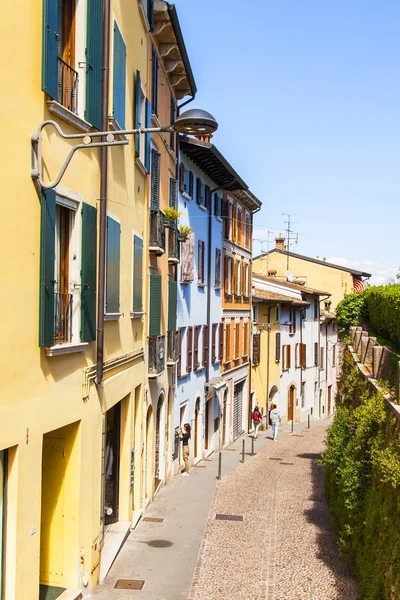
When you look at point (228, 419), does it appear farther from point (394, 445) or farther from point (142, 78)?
point (394, 445)

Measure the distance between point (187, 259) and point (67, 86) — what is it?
584 inches

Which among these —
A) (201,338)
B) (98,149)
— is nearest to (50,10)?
(98,149)

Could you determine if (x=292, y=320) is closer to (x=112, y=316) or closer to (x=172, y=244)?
(x=172, y=244)

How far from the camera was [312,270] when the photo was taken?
56.6 metres

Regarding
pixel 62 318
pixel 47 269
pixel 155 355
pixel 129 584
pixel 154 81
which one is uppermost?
pixel 154 81

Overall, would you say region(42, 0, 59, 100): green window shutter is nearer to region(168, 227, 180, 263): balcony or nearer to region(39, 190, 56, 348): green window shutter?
region(39, 190, 56, 348): green window shutter

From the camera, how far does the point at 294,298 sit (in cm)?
4450

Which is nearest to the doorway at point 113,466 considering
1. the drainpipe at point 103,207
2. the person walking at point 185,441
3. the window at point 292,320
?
the drainpipe at point 103,207

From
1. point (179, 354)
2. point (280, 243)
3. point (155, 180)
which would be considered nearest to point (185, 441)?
point (179, 354)

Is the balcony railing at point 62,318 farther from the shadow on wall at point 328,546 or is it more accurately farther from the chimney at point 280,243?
the chimney at point 280,243

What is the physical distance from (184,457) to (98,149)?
47.3 ft

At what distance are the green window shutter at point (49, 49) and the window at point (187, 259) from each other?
14.8 metres

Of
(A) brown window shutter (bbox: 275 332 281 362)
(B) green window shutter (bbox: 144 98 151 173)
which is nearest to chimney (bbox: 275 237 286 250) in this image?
(A) brown window shutter (bbox: 275 332 281 362)

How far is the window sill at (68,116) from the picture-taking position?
844cm
